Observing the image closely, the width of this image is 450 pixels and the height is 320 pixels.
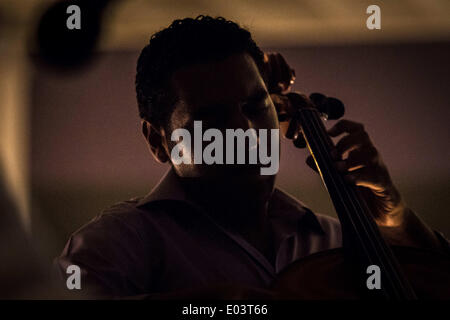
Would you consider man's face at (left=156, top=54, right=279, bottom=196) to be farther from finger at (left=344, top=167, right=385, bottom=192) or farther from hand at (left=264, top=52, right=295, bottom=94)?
finger at (left=344, top=167, right=385, bottom=192)

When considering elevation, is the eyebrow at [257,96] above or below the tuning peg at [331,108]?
above

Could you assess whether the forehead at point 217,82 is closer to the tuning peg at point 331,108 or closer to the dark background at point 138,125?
the tuning peg at point 331,108

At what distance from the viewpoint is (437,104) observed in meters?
1.06

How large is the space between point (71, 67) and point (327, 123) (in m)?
0.61

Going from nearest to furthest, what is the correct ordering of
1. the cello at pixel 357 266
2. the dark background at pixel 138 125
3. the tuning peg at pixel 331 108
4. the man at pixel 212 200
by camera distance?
the cello at pixel 357 266 → the man at pixel 212 200 → the tuning peg at pixel 331 108 → the dark background at pixel 138 125

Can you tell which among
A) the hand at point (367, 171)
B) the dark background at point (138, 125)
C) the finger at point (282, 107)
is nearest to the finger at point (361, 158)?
the hand at point (367, 171)

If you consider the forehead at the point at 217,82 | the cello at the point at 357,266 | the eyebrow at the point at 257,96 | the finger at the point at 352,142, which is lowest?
the cello at the point at 357,266

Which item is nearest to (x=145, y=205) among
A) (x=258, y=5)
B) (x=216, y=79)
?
(x=216, y=79)

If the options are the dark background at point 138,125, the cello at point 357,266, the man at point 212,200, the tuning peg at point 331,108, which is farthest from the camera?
the dark background at point 138,125

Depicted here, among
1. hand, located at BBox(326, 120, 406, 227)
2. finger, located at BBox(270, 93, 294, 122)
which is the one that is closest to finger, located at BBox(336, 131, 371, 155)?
hand, located at BBox(326, 120, 406, 227)

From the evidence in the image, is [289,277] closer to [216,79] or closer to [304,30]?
[216,79]

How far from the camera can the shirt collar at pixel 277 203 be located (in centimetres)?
84

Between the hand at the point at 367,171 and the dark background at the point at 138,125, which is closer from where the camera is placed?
the hand at the point at 367,171

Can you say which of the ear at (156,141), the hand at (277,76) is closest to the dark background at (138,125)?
the ear at (156,141)
